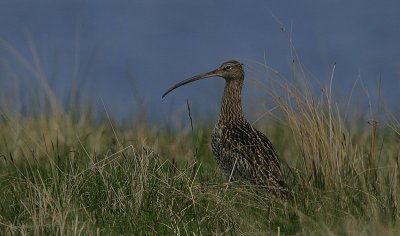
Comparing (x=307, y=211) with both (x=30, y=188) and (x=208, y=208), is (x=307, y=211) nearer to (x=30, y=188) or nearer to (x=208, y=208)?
(x=208, y=208)

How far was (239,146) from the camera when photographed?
28.2 feet

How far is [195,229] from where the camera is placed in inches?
261

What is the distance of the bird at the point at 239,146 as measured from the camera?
27.0 feet

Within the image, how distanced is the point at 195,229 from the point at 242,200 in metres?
0.97

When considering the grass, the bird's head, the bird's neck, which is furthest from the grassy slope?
the bird's head

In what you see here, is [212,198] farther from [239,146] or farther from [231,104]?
[231,104]

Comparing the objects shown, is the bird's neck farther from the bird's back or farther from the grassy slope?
the grassy slope

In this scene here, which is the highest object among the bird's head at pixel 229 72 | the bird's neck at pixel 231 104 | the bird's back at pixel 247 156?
the bird's head at pixel 229 72

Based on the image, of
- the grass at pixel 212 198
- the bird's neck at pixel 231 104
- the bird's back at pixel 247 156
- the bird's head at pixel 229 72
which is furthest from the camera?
the bird's head at pixel 229 72

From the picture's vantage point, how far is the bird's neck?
31.1ft

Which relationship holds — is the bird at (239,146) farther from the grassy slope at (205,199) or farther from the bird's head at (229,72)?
the grassy slope at (205,199)

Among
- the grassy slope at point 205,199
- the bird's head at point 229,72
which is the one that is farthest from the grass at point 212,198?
the bird's head at point 229,72

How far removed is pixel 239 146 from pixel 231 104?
1.08 metres

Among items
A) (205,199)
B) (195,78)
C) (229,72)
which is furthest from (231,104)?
(205,199)
